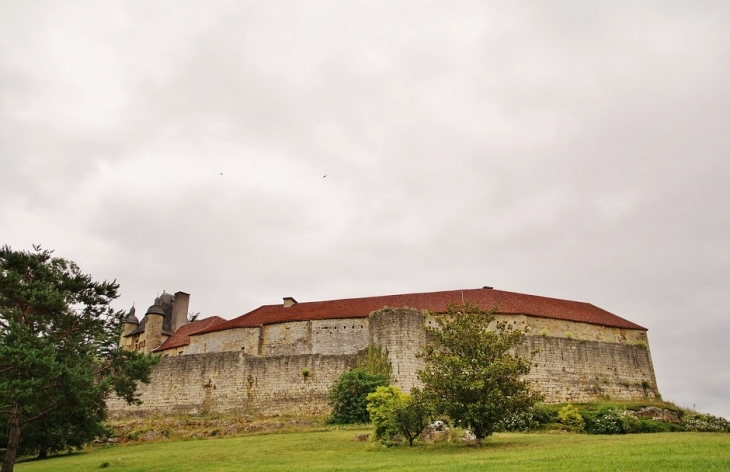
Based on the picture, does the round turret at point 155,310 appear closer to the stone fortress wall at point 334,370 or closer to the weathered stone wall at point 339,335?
the stone fortress wall at point 334,370

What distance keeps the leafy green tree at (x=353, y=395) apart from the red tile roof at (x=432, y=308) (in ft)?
41.5

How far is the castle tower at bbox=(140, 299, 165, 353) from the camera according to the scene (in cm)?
5978

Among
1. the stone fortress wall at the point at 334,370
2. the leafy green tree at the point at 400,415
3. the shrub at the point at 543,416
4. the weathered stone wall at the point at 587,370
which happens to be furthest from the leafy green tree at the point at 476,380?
the weathered stone wall at the point at 587,370

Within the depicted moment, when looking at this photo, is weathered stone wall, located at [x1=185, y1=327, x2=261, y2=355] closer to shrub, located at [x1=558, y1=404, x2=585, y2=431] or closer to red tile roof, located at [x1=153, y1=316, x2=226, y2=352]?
red tile roof, located at [x1=153, y1=316, x2=226, y2=352]

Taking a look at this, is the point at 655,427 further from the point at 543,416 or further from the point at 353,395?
the point at 353,395

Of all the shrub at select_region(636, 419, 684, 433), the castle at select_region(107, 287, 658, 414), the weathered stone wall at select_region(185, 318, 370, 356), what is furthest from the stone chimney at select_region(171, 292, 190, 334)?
the shrub at select_region(636, 419, 684, 433)

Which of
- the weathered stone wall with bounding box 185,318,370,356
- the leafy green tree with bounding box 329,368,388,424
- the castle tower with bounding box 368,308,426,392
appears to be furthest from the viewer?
the weathered stone wall with bounding box 185,318,370,356

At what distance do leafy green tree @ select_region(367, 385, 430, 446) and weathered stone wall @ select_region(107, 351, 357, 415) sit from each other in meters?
14.3

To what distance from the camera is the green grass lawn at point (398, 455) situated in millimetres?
15219

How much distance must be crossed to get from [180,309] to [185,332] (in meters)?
5.26

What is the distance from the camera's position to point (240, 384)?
4131cm

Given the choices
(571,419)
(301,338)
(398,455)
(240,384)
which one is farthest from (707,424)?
(301,338)

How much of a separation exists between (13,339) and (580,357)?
36133mm

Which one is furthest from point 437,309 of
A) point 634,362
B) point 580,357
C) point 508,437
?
point 508,437
